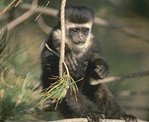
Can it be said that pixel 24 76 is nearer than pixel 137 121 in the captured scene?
Yes

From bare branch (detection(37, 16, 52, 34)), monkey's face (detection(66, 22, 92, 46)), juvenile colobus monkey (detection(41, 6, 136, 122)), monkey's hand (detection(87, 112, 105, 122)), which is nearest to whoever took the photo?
monkey's hand (detection(87, 112, 105, 122))

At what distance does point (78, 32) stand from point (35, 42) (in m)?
0.78

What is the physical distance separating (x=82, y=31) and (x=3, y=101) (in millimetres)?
1579

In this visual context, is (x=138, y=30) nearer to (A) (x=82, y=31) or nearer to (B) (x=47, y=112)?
(A) (x=82, y=31)

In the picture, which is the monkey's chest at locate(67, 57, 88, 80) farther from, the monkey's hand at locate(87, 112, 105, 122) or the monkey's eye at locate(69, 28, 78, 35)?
the monkey's hand at locate(87, 112, 105, 122)

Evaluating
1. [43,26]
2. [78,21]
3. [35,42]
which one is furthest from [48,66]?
[43,26]

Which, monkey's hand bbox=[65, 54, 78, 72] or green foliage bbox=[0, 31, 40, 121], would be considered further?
monkey's hand bbox=[65, 54, 78, 72]

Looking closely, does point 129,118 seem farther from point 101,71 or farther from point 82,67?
point 82,67

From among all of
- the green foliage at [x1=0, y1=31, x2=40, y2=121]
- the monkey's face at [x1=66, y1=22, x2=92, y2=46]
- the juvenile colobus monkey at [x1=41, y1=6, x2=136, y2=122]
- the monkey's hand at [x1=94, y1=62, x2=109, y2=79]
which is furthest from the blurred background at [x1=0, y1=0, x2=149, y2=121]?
the monkey's hand at [x1=94, y1=62, x2=109, y2=79]

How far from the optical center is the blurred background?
154 inches

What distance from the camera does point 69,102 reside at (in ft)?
15.7

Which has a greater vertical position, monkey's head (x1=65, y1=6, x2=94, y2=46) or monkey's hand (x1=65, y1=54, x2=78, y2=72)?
monkey's head (x1=65, y1=6, x2=94, y2=46)

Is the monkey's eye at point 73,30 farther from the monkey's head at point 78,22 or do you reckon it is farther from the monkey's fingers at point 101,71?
the monkey's fingers at point 101,71

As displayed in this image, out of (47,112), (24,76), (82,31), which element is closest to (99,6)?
(82,31)
